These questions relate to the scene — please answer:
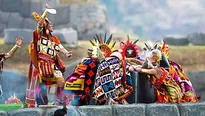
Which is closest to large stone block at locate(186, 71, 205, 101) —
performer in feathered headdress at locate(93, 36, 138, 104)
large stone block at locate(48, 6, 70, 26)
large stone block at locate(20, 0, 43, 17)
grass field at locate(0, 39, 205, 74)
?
grass field at locate(0, 39, 205, 74)

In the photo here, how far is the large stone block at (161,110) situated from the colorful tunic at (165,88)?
51 cm

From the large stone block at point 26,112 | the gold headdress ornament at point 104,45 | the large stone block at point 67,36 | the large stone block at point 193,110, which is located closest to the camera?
the large stone block at point 26,112

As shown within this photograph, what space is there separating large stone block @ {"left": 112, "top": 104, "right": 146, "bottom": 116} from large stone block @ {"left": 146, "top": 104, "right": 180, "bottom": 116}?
0.25ft

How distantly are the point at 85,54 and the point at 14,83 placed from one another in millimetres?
2179

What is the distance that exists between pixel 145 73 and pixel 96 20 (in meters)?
8.72

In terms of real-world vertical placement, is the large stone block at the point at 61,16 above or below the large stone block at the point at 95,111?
above

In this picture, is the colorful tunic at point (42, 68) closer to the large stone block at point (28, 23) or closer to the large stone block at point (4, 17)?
the large stone block at point (28, 23)

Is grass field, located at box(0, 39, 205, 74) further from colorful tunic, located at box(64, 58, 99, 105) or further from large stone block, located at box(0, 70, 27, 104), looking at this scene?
colorful tunic, located at box(64, 58, 99, 105)

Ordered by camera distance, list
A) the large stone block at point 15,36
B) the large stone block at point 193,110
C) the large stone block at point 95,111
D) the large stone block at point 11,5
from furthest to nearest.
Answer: the large stone block at point 11,5 → the large stone block at point 15,36 → the large stone block at point 193,110 → the large stone block at point 95,111

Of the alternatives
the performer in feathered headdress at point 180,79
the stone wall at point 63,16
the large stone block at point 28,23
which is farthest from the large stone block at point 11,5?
the performer in feathered headdress at point 180,79

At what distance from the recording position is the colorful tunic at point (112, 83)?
7.03 meters

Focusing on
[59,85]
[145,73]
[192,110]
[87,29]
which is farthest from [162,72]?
[87,29]

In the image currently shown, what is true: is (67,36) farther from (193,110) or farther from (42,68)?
(193,110)

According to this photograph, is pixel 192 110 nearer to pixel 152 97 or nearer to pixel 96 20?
pixel 152 97
